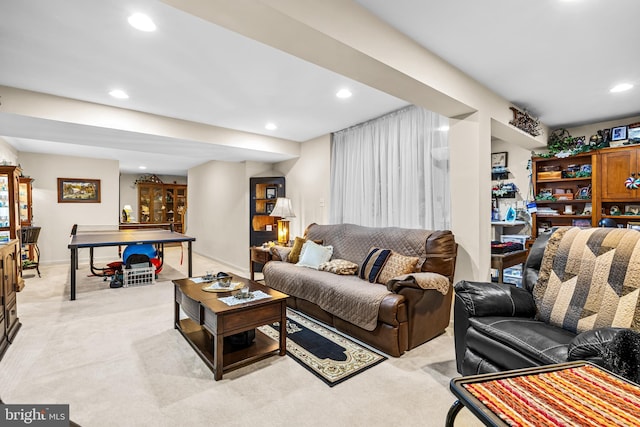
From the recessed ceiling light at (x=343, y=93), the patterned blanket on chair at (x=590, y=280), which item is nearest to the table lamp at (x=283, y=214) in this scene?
the recessed ceiling light at (x=343, y=93)

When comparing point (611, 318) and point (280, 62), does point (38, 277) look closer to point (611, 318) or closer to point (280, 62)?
point (280, 62)

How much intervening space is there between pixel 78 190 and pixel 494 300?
26.8 feet

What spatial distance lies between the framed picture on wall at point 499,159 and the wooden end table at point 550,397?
4138 millimetres

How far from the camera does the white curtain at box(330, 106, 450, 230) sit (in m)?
3.46

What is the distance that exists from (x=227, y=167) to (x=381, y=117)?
12.7ft

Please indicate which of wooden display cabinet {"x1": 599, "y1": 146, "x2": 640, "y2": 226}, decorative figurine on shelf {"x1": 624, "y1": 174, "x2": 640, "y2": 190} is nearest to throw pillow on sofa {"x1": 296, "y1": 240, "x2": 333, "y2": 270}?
wooden display cabinet {"x1": 599, "y1": 146, "x2": 640, "y2": 226}

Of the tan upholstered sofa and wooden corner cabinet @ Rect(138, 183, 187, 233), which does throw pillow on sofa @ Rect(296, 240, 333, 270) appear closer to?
the tan upholstered sofa

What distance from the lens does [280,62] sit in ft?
8.44

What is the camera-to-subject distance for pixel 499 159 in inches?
184

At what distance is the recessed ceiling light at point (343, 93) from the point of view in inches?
125

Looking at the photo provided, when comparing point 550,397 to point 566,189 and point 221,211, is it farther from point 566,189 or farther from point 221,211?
point 221,211

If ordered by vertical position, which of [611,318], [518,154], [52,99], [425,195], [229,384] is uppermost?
[52,99]

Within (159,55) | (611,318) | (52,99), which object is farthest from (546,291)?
(52,99)

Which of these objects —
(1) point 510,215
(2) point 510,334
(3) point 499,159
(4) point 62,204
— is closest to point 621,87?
(3) point 499,159
